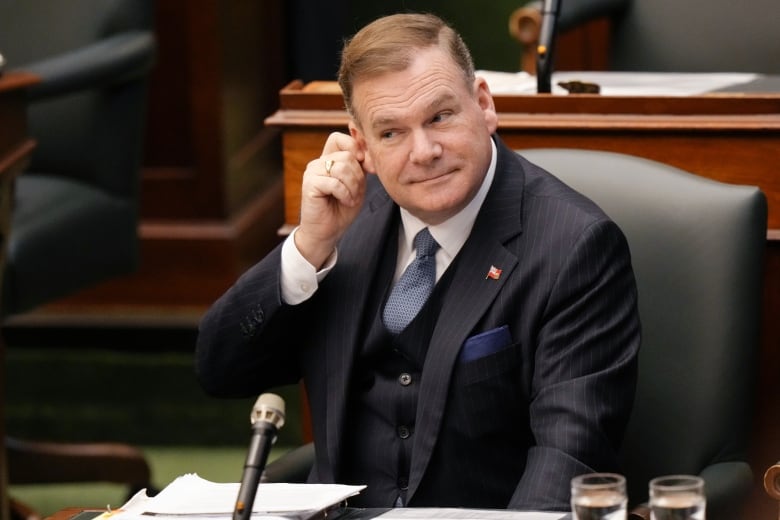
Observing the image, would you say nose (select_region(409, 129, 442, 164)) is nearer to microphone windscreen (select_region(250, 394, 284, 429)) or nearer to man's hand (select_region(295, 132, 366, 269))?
man's hand (select_region(295, 132, 366, 269))

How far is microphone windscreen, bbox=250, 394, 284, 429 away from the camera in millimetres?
1517

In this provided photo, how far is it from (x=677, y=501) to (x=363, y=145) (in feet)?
3.06

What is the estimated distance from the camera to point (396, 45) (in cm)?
206

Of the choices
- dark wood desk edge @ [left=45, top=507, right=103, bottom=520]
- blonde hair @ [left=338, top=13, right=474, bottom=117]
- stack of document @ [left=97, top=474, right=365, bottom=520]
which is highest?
blonde hair @ [left=338, top=13, right=474, bottom=117]

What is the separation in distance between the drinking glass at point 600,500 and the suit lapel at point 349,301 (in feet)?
2.33

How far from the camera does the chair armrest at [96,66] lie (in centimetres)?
363

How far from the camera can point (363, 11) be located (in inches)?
229

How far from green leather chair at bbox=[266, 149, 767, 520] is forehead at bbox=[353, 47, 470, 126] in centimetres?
41

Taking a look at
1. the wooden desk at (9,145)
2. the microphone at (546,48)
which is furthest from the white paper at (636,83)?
the wooden desk at (9,145)

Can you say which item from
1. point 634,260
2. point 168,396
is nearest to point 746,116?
point 634,260

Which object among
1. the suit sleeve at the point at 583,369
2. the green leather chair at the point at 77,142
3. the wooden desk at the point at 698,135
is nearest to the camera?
the suit sleeve at the point at 583,369

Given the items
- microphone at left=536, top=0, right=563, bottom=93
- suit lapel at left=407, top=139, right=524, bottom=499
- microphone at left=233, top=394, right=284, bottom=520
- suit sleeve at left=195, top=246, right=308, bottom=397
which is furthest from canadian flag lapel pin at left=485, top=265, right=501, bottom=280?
microphone at left=536, top=0, right=563, bottom=93

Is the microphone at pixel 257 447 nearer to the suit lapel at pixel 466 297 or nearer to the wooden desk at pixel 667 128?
the suit lapel at pixel 466 297

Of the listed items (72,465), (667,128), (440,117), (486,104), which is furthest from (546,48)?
(72,465)
